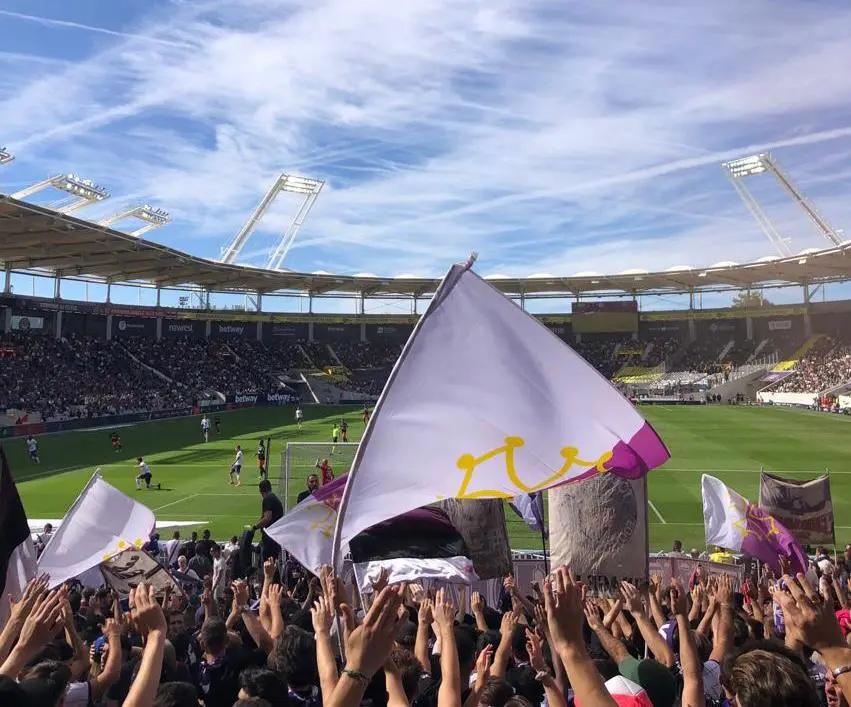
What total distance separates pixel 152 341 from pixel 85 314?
22.7 feet

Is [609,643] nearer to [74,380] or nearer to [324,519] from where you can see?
[324,519]

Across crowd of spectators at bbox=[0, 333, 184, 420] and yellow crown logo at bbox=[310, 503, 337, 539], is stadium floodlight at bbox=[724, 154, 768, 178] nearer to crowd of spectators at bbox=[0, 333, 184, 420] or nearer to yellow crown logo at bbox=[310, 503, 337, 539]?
crowd of spectators at bbox=[0, 333, 184, 420]

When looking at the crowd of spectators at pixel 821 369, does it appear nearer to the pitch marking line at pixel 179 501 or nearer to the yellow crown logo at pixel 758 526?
the pitch marking line at pixel 179 501

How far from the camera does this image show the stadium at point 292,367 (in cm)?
2642

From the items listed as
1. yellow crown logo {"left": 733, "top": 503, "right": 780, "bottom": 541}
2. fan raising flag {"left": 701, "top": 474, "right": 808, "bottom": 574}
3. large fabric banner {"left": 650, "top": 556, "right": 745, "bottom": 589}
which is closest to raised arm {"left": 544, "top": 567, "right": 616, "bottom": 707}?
fan raising flag {"left": 701, "top": 474, "right": 808, "bottom": 574}

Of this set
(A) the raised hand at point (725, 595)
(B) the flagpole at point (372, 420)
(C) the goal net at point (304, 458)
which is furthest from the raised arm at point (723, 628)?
(C) the goal net at point (304, 458)

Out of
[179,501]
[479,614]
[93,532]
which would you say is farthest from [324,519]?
[179,501]

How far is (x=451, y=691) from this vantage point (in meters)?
3.13

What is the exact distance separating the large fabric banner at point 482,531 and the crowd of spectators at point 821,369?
56.4 meters

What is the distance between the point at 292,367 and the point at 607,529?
69338 millimetres

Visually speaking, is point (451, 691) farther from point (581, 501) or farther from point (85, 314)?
point (85, 314)

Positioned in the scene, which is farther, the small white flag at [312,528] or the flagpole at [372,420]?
the small white flag at [312,528]

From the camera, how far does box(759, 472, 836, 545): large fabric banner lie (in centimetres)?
1200

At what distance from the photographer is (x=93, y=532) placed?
8.56 metres
